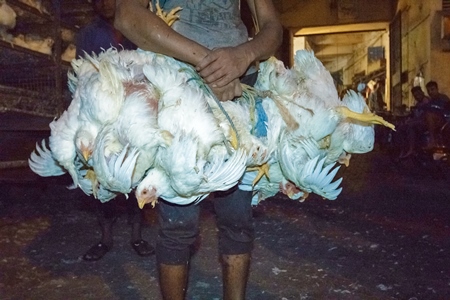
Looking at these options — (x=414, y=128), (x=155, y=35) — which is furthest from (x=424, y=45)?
(x=155, y=35)

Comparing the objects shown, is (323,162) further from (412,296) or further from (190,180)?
(412,296)

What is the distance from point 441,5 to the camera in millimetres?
11062

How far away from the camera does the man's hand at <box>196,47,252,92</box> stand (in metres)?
1.75

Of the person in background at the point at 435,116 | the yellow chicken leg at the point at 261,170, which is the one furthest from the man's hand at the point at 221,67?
the person in background at the point at 435,116

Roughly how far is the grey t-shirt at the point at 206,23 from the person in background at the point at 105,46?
1419 mm

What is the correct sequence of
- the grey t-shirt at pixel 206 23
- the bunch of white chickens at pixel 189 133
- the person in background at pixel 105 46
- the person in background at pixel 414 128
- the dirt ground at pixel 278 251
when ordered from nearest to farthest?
the bunch of white chickens at pixel 189 133, the grey t-shirt at pixel 206 23, the dirt ground at pixel 278 251, the person in background at pixel 105 46, the person in background at pixel 414 128

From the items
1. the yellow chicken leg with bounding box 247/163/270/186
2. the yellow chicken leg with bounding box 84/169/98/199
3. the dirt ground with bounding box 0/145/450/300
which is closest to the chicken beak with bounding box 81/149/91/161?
the yellow chicken leg with bounding box 84/169/98/199

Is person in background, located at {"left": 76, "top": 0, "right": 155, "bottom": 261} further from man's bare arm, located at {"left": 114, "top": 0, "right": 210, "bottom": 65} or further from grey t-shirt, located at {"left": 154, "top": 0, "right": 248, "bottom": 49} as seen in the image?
man's bare arm, located at {"left": 114, "top": 0, "right": 210, "bottom": 65}

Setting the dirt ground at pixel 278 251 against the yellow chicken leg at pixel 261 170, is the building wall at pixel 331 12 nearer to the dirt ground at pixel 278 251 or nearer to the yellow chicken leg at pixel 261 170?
the dirt ground at pixel 278 251

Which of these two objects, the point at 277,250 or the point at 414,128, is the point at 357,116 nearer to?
the point at 277,250

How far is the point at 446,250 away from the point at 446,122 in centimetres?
374

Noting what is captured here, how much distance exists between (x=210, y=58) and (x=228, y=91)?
143mm

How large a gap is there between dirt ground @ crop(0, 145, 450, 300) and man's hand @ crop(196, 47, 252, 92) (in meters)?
1.36

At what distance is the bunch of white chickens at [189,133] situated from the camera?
1568 millimetres
